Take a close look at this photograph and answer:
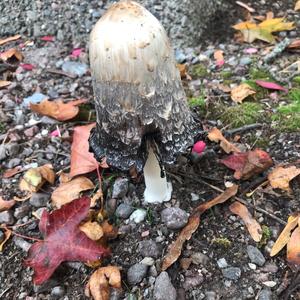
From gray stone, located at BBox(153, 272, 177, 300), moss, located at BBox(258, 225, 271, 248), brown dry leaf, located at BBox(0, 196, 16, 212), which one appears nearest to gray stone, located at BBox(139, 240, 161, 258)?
gray stone, located at BBox(153, 272, 177, 300)

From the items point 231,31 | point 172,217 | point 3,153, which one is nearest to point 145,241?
point 172,217

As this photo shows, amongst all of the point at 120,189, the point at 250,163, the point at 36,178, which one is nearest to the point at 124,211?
the point at 120,189

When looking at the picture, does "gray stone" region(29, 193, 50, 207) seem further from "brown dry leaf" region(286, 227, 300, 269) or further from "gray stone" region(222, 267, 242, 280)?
"brown dry leaf" region(286, 227, 300, 269)

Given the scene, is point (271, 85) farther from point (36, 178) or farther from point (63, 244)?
point (63, 244)

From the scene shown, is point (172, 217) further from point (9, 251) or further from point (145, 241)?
point (9, 251)

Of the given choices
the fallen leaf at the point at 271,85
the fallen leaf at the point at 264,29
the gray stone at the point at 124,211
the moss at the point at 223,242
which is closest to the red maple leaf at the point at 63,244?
the gray stone at the point at 124,211
